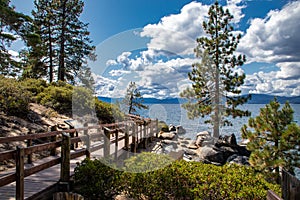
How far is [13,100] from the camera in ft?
31.0

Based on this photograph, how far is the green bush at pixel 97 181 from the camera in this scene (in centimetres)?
464

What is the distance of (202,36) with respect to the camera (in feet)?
54.4

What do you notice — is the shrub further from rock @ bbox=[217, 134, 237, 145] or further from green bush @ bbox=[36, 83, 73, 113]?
rock @ bbox=[217, 134, 237, 145]

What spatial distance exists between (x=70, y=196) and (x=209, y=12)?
53.2 feet

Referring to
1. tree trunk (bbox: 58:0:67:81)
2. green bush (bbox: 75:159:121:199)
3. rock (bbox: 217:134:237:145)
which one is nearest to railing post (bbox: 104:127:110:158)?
green bush (bbox: 75:159:121:199)

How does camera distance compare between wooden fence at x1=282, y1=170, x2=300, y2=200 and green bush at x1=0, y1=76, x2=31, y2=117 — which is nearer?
wooden fence at x1=282, y1=170, x2=300, y2=200

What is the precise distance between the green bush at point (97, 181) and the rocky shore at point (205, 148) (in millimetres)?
6193

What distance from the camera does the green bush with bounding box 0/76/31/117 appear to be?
8.96 meters

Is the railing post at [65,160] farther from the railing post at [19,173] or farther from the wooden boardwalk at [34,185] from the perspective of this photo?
the railing post at [19,173]

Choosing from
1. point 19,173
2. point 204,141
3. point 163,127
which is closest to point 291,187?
point 19,173

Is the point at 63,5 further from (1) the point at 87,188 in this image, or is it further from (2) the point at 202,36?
(1) the point at 87,188

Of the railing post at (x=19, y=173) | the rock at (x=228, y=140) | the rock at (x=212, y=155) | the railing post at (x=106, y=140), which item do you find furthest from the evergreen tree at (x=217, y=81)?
the railing post at (x=19, y=173)

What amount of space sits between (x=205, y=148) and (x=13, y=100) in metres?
9.42

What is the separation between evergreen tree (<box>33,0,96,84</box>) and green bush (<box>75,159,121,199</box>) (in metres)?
16.9
